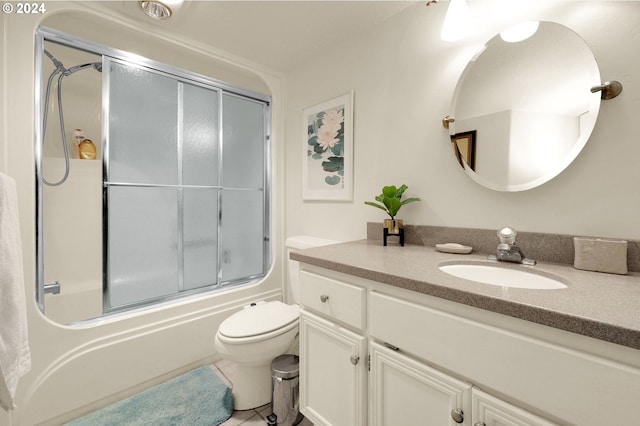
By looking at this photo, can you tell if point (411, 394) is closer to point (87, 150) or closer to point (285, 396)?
point (285, 396)

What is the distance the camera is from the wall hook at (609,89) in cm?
91

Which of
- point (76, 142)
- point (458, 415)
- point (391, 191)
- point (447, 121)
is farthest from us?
point (76, 142)

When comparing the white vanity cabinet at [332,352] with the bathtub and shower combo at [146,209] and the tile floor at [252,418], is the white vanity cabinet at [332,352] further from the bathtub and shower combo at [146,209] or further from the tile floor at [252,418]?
the bathtub and shower combo at [146,209]

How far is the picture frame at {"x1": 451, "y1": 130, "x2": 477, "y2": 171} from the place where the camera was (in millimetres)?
1235

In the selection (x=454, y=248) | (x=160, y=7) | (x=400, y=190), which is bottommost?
(x=454, y=248)

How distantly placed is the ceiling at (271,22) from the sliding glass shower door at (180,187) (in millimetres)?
325

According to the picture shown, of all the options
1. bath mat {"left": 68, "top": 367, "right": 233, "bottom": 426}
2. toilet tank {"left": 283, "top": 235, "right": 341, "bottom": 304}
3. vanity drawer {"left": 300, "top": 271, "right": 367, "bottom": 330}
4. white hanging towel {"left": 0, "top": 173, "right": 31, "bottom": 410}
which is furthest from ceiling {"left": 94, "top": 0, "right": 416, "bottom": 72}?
bath mat {"left": 68, "top": 367, "right": 233, "bottom": 426}

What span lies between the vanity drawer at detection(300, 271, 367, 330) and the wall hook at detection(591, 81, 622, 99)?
3.48 feet

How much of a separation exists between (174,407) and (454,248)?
167 cm

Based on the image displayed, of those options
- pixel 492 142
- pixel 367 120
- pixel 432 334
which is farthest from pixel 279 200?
pixel 432 334

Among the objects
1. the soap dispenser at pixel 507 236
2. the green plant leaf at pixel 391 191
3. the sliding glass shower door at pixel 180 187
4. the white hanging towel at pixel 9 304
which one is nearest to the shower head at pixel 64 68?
the sliding glass shower door at pixel 180 187

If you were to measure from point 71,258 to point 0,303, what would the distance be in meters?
1.48

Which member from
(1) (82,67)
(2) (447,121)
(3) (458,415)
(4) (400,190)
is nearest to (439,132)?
(2) (447,121)

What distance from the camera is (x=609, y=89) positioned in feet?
3.01
